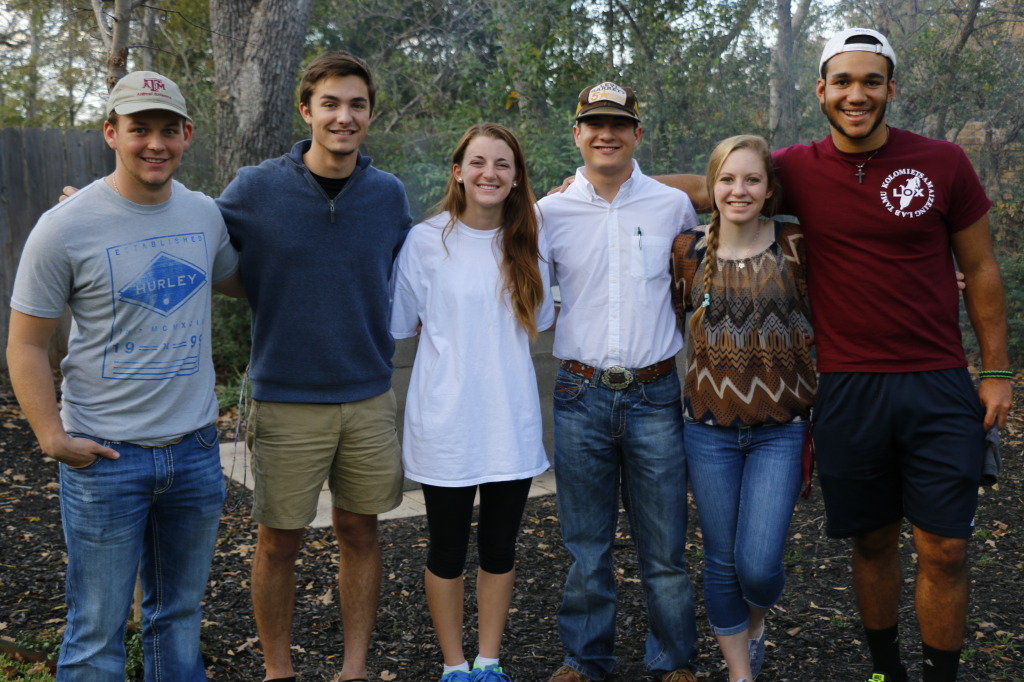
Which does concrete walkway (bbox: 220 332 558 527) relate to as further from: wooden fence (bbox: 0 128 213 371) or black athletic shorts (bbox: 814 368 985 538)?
wooden fence (bbox: 0 128 213 371)

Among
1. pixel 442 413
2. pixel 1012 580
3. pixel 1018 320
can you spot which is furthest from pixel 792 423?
pixel 1018 320

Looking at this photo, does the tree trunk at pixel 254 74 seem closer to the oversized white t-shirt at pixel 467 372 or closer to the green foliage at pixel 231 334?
the green foliage at pixel 231 334

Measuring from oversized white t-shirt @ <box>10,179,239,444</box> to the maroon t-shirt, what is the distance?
2.03 meters

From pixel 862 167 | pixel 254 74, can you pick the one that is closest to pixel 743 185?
pixel 862 167

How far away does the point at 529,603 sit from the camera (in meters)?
4.29

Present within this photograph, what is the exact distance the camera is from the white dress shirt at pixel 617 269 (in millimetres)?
3229

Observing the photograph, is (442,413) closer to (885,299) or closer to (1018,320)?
(885,299)

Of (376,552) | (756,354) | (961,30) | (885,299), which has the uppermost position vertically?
(961,30)

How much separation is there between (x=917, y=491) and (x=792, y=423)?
44 centimetres

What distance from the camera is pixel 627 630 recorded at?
4016mm

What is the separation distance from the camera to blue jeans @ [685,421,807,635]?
307 cm

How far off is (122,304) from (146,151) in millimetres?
439

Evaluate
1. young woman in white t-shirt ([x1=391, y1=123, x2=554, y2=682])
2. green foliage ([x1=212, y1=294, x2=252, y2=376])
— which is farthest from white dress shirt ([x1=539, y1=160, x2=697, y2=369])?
green foliage ([x1=212, y1=294, x2=252, y2=376])

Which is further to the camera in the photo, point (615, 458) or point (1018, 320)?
point (1018, 320)
